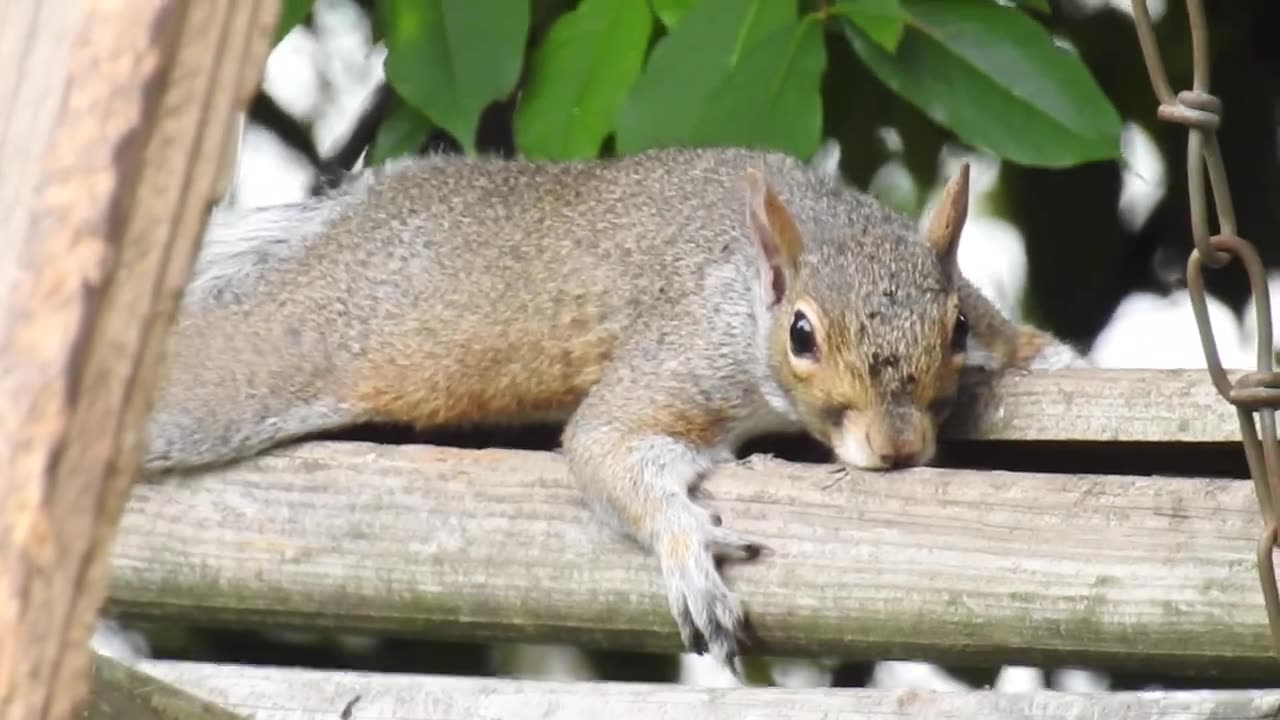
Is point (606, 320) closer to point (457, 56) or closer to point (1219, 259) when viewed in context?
point (457, 56)

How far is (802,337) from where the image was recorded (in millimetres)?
1737

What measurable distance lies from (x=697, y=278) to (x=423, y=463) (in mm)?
382

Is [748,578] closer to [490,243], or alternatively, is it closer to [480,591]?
[480,591]

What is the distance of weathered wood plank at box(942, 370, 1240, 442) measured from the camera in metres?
1.55

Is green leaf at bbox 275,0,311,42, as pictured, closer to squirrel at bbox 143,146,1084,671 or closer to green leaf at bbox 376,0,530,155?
green leaf at bbox 376,0,530,155

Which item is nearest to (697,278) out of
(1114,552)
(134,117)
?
(1114,552)

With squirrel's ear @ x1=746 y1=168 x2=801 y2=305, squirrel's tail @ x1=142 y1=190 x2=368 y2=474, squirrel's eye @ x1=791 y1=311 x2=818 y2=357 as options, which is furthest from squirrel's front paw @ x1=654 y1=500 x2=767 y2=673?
squirrel's tail @ x1=142 y1=190 x2=368 y2=474

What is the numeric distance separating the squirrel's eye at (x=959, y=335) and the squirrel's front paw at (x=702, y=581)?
28cm

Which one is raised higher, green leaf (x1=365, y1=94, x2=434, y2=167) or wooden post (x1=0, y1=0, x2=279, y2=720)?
wooden post (x1=0, y1=0, x2=279, y2=720)

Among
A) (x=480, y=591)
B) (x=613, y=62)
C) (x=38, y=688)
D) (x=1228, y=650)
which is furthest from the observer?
(x=613, y=62)

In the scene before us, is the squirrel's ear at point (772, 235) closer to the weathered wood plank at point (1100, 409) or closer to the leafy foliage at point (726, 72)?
the leafy foliage at point (726, 72)

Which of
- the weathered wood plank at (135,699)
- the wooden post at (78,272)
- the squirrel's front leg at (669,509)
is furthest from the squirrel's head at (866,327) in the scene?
the wooden post at (78,272)

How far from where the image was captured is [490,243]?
205 centimetres

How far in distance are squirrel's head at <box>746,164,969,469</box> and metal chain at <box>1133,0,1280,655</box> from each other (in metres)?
0.47
